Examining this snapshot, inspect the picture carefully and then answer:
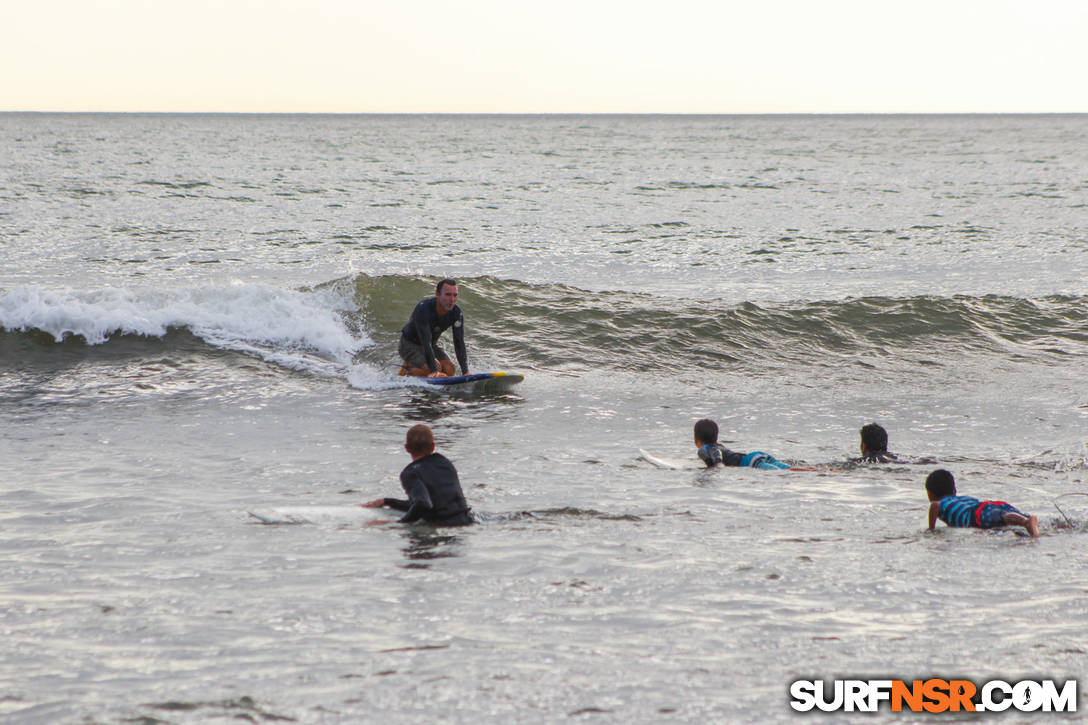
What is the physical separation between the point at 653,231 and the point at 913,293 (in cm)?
1427

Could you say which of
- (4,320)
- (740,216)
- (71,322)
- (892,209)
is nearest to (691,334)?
(71,322)

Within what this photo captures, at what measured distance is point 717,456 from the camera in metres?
9.50

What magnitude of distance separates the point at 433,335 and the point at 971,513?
852 centimetres

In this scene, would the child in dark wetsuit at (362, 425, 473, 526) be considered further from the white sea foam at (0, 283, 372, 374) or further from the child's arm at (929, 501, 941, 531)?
the white sea foam at (0, 283, 372, 374)

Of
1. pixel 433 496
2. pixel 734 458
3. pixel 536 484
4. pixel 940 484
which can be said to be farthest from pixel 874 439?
pixel 433 496

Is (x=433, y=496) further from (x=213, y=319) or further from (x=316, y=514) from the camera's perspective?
(x=213, y=319)

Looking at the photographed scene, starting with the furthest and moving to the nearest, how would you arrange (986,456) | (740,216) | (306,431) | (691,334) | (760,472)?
(740,216) → (691,334) → (306,431) → (986,456) → (760,472)

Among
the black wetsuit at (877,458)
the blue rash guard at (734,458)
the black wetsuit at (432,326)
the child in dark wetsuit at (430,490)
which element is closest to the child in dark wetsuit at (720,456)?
the blue rash guard at (734,458)

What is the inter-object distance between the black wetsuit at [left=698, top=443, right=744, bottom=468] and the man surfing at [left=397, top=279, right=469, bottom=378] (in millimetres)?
4861

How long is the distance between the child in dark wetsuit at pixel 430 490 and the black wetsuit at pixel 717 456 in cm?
302

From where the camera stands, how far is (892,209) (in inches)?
1732

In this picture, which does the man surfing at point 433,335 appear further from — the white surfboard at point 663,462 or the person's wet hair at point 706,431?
the person's wet hair at point 706,431

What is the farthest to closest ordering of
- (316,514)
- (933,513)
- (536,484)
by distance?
(536,484) < (316,514) < (933,513)

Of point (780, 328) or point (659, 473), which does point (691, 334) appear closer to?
point (780, 328)
